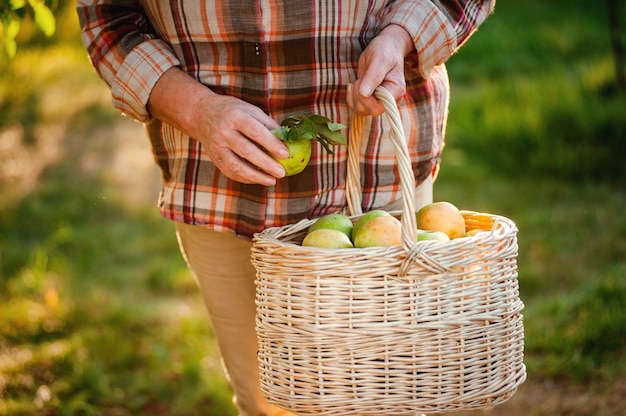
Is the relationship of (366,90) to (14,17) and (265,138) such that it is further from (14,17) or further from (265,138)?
(14,17)

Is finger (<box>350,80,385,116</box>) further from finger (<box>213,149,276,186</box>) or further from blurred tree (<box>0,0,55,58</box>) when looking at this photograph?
blurred tree (<box>0,0,55,58</box>)

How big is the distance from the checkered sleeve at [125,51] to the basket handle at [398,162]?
426mm

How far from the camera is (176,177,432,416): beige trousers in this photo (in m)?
1.85

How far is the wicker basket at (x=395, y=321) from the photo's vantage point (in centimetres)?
140

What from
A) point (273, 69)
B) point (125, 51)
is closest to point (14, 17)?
point (125, 51)

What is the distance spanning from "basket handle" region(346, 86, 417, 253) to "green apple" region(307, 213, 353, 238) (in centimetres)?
13

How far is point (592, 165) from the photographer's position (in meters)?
4.59

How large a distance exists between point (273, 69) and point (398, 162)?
0.38 meters

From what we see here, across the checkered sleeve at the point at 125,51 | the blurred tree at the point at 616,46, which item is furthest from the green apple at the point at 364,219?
the blurred tree at the point at 616,46

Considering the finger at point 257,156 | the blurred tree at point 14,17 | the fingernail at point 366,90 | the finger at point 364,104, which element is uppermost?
the blurred tree at point 14,17

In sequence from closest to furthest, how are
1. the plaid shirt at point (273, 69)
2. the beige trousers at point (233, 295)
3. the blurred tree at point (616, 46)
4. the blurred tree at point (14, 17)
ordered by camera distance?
1. the plaid shirt at point (273, 69)
2. the beige trousers at point (233, 295)
3. the blurred tree at point (14, 17)
4. the blurred tree at point (616, 46)

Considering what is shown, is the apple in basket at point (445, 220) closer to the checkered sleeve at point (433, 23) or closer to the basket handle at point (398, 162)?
the basket handle at point (398, 162)

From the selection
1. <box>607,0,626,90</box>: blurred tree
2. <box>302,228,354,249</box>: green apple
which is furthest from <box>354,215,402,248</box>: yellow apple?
<box>607,0,626,90</box>: blurred tree

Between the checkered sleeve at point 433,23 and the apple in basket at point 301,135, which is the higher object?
the checkered sleeve at point 433,23
